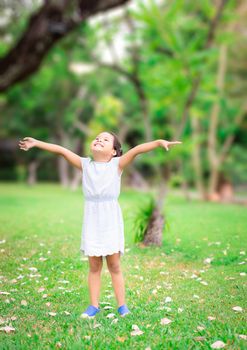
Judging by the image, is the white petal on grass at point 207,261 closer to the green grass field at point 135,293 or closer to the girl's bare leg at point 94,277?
the green grass field at point 135,293

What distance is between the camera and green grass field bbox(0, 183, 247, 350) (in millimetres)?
3298

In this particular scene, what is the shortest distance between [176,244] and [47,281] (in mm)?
2277

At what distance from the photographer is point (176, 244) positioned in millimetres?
6645

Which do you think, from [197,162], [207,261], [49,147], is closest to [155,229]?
[207,261]

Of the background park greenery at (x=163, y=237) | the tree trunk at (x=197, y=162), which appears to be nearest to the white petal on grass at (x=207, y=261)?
the background park greenery at (x=163, y=237)

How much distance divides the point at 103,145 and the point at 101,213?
48 cm

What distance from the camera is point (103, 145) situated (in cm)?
380

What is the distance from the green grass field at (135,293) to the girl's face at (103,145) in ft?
3.82

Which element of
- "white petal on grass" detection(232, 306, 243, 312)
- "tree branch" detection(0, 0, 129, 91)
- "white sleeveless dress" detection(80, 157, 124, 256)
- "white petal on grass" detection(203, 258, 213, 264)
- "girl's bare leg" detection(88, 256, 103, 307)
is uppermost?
"tree branch" detection(0, 0, 129, 91)

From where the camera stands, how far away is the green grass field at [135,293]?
330 centimetres

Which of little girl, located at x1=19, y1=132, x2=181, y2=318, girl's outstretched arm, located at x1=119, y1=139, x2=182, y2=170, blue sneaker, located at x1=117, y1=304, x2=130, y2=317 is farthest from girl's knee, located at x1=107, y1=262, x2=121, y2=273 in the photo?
girl's outstretched arm, located at x1=119, y1=139, x2=182, y2=170

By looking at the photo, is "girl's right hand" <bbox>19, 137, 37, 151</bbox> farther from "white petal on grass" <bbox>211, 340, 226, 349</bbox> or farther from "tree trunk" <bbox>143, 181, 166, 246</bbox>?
"tree trunk" <bbox>143, 181, 166, 246</bbox>

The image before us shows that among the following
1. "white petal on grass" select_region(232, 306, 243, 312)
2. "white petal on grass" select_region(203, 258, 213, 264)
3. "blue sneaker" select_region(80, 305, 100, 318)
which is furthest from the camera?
"white petal on grass" select_region(203, 258, 213, 264)

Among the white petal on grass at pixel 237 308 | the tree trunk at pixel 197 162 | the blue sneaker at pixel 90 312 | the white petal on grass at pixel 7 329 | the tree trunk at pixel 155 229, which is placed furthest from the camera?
the tree trunk at pixel 197 162
